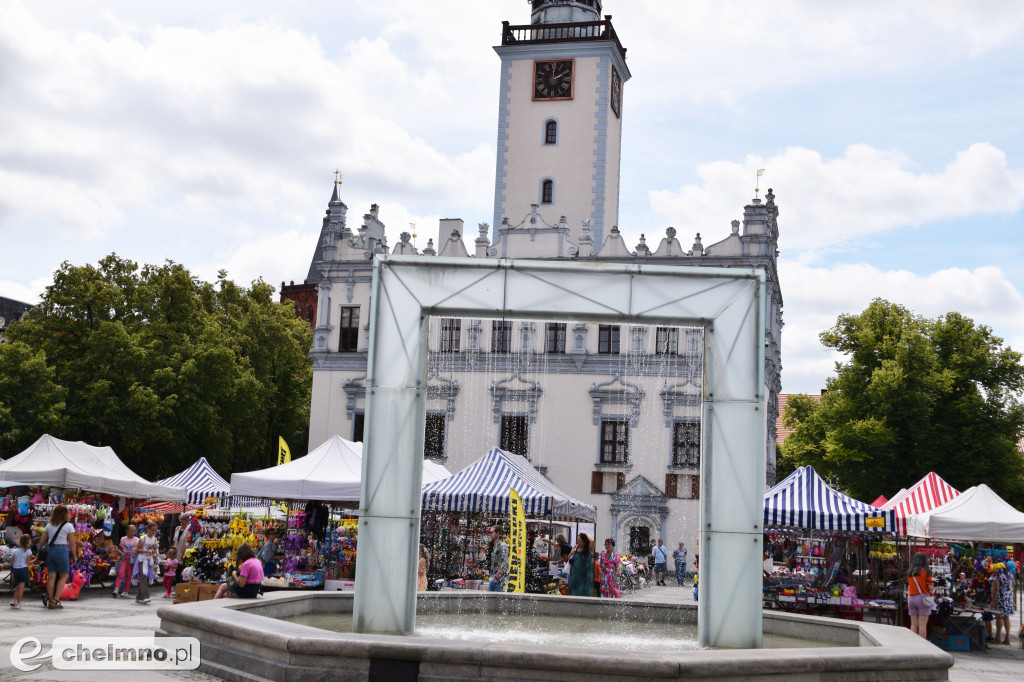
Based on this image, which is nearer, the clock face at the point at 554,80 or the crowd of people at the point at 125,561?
the crowd of people at the point at 125,561

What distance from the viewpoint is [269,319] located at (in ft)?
168

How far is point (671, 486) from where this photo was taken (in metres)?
38.4

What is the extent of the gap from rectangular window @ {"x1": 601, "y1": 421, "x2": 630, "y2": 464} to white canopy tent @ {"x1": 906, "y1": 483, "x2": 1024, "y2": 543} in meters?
20.0

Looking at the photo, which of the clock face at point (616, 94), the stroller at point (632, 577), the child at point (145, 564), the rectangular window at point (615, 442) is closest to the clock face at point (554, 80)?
the clock face at point (616, 94)

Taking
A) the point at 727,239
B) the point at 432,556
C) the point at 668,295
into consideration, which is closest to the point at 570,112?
the point at 727,239

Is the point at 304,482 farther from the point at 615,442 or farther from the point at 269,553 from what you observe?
the point at 615,442

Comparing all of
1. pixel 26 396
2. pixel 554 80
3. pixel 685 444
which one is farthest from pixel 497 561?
pixel 554 80

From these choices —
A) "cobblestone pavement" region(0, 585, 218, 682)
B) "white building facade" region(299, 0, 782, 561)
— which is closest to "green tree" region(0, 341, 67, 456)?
"white building facade" region(299, 0, 782, 561)

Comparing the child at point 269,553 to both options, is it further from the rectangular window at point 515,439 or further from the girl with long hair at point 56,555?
the rectangular window at point 515,439

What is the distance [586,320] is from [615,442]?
94.7 feet

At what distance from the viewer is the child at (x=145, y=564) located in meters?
19.1

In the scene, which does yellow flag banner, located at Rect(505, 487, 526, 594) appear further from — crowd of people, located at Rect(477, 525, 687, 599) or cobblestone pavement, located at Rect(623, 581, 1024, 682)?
cobblestone pavement, located at Rect(623, 581, 1024, 682)

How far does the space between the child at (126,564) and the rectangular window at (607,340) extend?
23151 millimetres

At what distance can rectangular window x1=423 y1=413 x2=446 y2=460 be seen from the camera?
4078 centimetres
